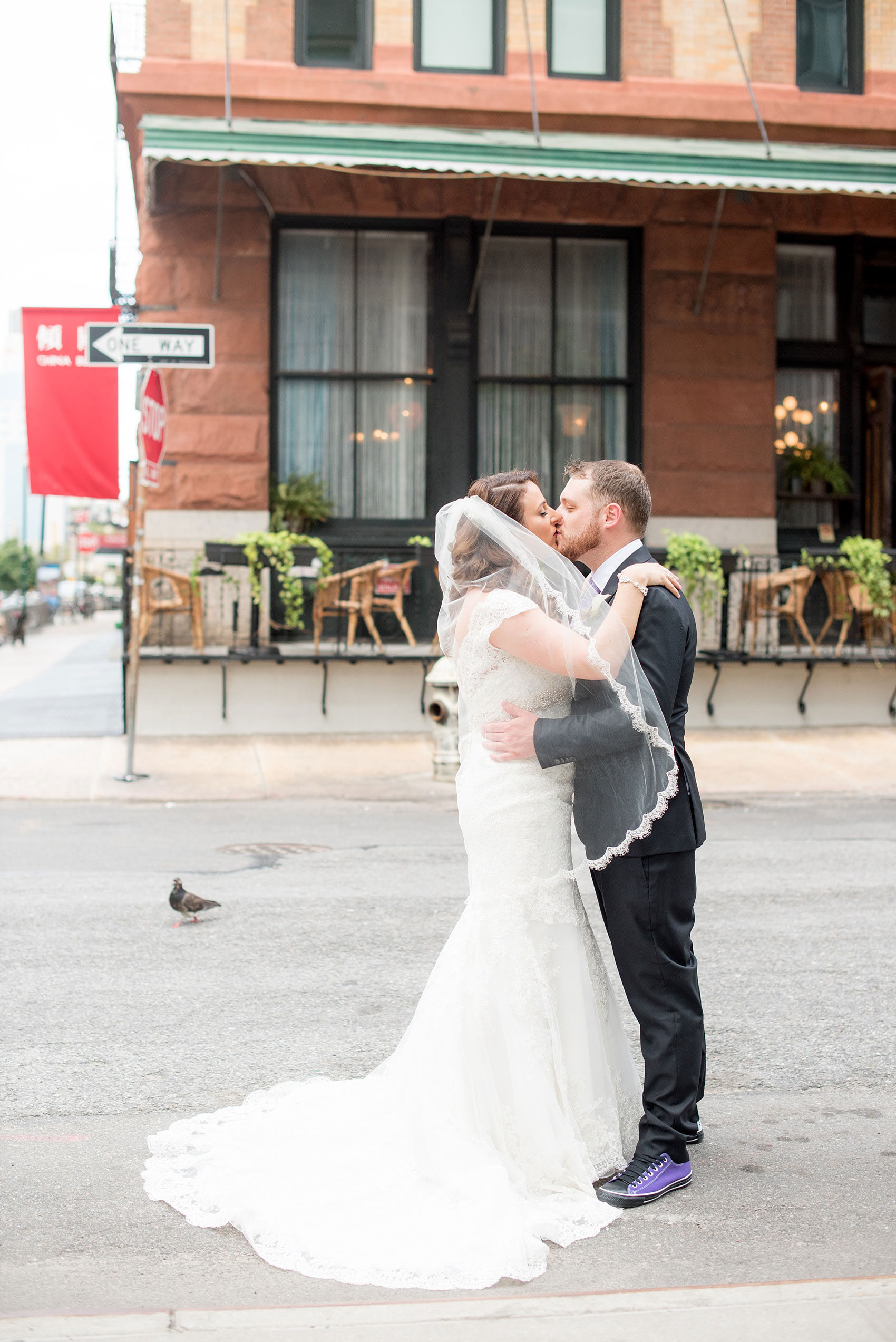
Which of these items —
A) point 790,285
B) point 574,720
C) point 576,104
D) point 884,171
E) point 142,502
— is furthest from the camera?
point 790,285

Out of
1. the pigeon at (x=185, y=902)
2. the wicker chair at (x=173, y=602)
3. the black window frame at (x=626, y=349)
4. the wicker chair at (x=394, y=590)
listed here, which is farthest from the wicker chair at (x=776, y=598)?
the pigeon at (x=185, y=902)

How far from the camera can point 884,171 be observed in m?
13.7

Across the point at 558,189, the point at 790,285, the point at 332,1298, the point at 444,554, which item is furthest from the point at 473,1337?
the point at 790,285

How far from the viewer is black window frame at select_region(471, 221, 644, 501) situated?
15719 millimetres

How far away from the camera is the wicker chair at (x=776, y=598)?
14.0m

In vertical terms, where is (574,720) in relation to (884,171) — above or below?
below

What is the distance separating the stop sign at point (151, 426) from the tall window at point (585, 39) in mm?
7281

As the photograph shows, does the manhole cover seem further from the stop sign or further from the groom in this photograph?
the groom

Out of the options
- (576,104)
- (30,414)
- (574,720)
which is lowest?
(574,720)

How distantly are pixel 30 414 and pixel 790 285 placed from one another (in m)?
9.13

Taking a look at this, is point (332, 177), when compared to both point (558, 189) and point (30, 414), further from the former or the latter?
point (30, 414)

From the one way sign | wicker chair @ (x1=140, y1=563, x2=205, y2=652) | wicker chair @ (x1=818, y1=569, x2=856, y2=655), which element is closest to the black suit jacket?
the one way sign

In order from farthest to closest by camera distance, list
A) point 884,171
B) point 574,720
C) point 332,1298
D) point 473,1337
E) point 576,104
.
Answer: point 576,104 → point 884,171 → point 574,720 → point 332,1298 → point 473,1337

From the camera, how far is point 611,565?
378 centimetres
